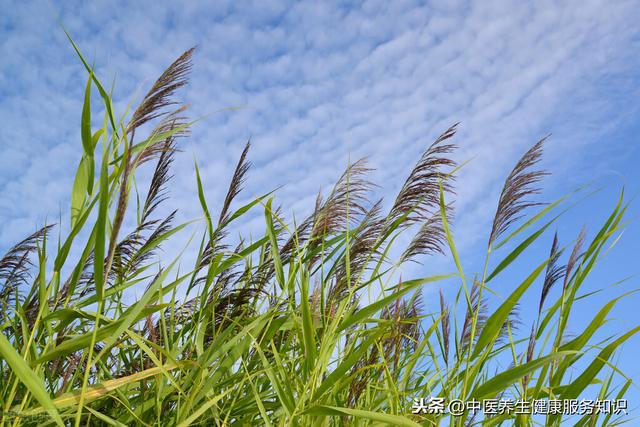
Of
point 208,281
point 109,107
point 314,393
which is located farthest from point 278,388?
point 109,107

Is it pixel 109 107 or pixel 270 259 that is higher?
pixel 109 107

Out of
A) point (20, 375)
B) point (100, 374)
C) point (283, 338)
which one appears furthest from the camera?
point (283, 338)

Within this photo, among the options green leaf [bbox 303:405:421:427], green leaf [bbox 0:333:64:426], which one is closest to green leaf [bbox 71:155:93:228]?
green leaf [bbox 0:333:64:426]

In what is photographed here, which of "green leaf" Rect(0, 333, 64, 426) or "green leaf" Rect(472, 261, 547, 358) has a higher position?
"green leaf" Rect(472, 261, 547, 358)

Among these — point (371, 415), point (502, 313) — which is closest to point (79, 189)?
point (371, 415)

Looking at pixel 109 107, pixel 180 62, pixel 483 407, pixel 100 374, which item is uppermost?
pixel 180 62

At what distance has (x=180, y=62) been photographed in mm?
1984

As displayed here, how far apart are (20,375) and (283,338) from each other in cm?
132

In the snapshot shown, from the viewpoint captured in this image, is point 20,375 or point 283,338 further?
point 283,338

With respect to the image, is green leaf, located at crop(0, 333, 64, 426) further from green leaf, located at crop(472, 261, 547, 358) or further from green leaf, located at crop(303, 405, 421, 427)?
green leaf, located at crop(472, 261, 547, 358)

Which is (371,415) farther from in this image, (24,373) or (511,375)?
(24,373)

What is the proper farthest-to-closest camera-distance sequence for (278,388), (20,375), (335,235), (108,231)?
(335,235)
(108,231)
(278,388)
(20,375)

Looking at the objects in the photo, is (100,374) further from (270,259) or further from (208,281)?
(270,259)

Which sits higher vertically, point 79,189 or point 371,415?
point 79,189
